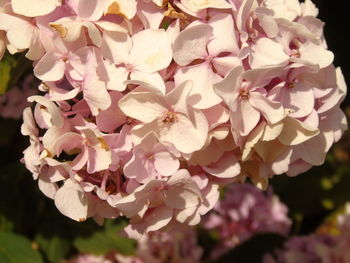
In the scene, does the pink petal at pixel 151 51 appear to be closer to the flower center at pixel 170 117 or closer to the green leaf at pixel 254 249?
the flower center at pixel 170 117

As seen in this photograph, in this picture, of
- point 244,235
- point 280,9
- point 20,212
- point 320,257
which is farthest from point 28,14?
point 244,235

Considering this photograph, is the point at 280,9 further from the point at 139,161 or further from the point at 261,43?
the point at 139,161

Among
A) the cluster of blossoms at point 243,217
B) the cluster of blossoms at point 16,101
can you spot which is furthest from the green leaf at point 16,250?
the cluster of blossoms at point 243,217

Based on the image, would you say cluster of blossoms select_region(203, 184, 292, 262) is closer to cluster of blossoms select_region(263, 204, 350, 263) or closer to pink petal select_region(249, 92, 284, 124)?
cluster of blossoms select_region(263, 204, 350, 263)

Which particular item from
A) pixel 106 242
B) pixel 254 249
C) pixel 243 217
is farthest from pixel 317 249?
pixel 106 242

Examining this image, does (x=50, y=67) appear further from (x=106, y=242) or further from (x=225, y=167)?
(x=106, y=242)

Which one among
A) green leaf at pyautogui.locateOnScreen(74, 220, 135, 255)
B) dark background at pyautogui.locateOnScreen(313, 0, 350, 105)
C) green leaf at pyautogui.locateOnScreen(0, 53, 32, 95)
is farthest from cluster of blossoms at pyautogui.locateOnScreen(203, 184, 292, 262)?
green leaf at pyautogui.locateOnScreen(0, 53, 32, 95)
